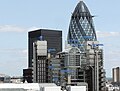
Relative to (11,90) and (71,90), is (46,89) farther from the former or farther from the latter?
(71,90)

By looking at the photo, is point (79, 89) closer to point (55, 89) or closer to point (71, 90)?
point (71, 90)

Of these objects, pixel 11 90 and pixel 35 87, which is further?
pixel 35 87

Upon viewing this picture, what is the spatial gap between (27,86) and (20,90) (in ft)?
92.8

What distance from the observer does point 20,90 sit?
158125 mm

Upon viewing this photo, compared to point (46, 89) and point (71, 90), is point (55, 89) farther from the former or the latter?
point (71, 90)

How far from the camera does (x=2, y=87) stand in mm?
163125

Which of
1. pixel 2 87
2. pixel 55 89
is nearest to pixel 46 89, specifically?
pixel 55 89

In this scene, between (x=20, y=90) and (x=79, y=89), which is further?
(x=79, y=89)

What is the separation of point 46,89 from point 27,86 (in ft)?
85.9

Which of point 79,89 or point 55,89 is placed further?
point 79,89

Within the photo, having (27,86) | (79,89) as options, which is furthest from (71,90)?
(27,86)

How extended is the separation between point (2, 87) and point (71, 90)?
135 feet

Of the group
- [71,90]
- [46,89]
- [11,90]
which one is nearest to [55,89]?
[46,89]

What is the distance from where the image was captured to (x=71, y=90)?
194250 mm
